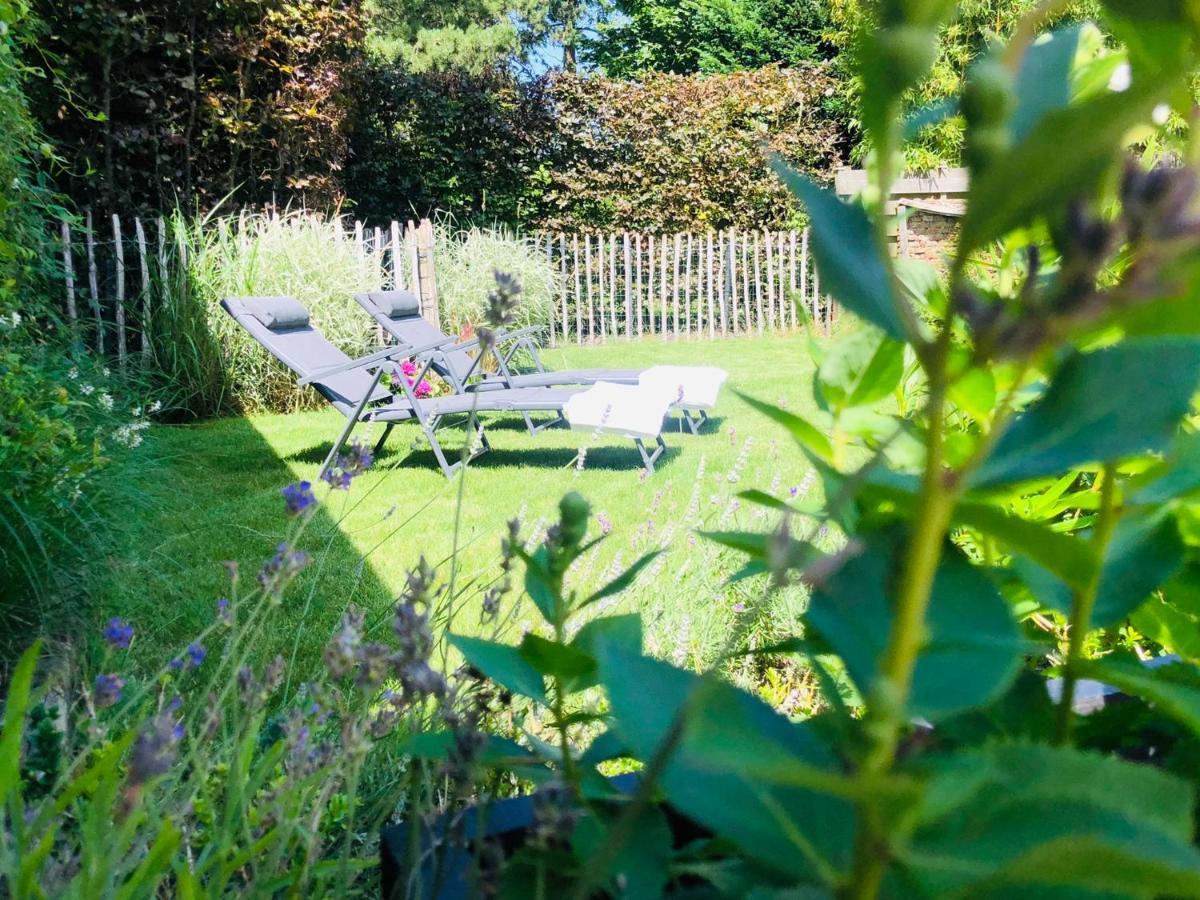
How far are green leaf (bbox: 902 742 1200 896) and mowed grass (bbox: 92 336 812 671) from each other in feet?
3.21

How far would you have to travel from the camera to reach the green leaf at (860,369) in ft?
1.70

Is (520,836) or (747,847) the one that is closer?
(747,847)

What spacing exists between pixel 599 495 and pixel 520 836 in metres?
4.56

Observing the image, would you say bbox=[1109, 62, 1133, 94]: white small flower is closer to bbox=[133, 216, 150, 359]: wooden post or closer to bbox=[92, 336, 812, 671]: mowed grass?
bbox=[92, 336, 812, 671]: mowed grass

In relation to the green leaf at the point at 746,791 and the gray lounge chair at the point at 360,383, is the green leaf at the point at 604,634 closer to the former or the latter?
the green leaf at the point at 746,791

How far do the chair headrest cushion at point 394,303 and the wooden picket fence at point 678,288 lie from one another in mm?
4986

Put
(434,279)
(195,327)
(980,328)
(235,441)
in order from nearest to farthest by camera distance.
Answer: (980,328)
(235,441)
(195,327)
(434,279)

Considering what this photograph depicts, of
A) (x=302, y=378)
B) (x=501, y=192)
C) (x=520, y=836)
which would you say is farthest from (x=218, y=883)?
(x=501, y=192)

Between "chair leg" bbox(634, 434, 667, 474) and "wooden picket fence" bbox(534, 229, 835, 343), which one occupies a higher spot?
"wooden picket fence" bbox(534, 229, 835, 343)

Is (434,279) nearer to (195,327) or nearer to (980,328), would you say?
(195,327)

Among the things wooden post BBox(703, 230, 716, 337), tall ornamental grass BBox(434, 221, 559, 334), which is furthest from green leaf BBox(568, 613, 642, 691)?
wooden post BBox(703, 230, 716, 337)

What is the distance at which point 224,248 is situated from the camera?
8.16 metres

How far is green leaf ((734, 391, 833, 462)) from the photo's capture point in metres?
0.44

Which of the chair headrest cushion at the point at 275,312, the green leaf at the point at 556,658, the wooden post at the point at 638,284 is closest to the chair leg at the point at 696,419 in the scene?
the chair headrest cushion at the point at 275,312
